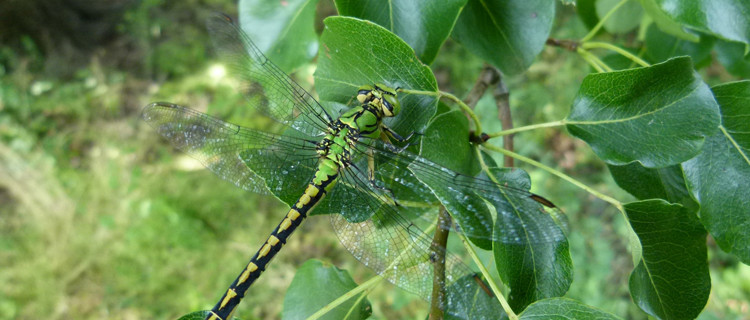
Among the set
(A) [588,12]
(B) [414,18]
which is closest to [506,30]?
(B) [414,18]

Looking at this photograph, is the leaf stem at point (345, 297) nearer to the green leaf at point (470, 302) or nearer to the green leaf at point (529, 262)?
the green leaf at point (470, 302)

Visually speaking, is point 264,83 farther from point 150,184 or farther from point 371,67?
point 150,184

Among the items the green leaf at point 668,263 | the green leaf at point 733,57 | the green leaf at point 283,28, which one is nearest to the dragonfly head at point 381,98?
the green leaf at point 283,28

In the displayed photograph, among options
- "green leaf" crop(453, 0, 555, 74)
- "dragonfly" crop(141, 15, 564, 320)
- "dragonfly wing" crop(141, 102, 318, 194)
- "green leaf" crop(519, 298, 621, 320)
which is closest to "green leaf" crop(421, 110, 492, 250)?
"dragonfly" crop(141, 15, 564, 320)

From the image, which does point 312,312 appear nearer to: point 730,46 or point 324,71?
point 324,71

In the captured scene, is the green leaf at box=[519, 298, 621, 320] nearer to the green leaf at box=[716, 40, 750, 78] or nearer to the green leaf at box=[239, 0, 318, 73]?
the green leaf at box=[239, 0, 318, 73]

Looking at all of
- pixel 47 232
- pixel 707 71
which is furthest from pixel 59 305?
pixel 707 71
